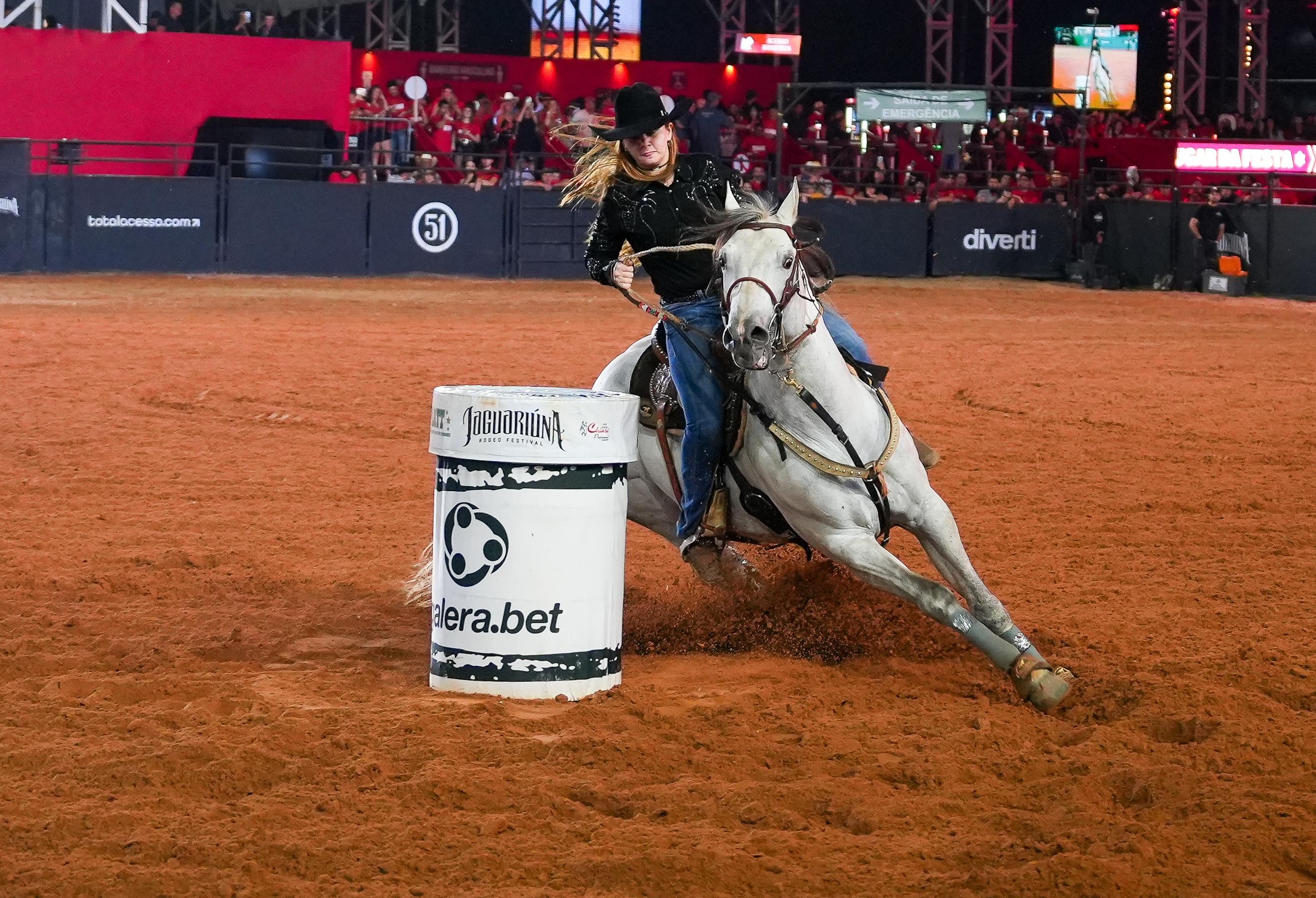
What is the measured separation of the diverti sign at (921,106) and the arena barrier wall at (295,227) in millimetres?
9255

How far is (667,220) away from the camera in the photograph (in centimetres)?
591

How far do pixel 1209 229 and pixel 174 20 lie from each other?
17829 millimetres

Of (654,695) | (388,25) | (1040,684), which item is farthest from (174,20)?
(1040,684)

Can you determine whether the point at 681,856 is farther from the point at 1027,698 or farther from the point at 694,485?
the point at 694,485

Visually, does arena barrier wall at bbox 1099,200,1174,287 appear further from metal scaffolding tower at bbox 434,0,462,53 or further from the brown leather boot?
the brown leather boot

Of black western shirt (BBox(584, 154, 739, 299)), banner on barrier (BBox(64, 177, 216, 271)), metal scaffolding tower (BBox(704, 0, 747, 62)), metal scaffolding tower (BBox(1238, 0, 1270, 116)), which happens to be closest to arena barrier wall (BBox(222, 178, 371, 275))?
banner on barrier (BBox(64, 177, 216, 271))

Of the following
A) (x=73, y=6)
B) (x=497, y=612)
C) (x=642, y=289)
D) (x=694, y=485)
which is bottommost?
(x=497, y=612)

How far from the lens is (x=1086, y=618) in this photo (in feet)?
20.3

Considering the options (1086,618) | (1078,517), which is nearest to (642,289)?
(1078,517)

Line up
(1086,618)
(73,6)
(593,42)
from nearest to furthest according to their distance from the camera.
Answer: (1086,618) → (73,6) → (593,42)

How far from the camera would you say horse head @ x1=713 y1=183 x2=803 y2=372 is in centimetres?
487

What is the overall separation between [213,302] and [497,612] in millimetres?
15155

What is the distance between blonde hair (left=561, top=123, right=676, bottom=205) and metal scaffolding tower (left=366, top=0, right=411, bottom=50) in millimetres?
30719

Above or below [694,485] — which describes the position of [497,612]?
below
